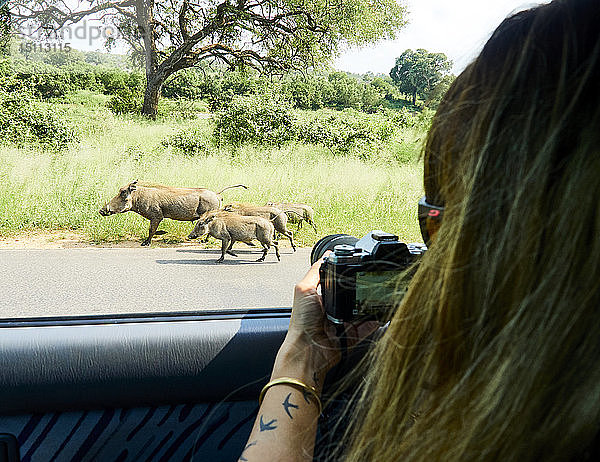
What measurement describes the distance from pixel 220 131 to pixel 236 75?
0.20m

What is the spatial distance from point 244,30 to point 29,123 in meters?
0.71

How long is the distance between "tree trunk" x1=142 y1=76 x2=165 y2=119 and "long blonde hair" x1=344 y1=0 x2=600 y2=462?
Result: 154cm

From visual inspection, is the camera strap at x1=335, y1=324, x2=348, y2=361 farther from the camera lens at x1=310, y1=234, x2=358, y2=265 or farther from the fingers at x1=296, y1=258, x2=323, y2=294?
the camera lens at x1=310, y1=234, x2=358, y2=265

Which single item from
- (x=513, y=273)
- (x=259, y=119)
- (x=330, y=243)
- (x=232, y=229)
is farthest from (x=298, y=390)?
(x=259, y=119)

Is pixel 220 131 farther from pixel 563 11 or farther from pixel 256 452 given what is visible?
pixel 563 11

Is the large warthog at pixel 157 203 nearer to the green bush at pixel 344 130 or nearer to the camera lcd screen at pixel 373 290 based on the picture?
the green bush at pixel 344 130

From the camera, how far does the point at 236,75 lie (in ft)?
6.58

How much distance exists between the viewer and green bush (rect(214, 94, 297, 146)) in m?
2.03

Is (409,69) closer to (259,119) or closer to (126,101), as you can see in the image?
(259,119)

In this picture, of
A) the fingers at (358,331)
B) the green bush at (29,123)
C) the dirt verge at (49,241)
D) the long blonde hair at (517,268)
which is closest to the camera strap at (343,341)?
the fingers at (358,331)

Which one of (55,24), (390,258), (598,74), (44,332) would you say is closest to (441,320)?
(598,74)

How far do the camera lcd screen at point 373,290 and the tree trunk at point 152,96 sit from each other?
1287 mm

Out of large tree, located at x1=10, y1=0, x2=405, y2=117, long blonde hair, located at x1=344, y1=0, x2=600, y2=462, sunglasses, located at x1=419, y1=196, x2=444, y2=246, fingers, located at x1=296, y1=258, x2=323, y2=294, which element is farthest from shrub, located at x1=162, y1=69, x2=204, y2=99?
long blonde hair, located at x1=344, y1=0, x2=600, y2=462

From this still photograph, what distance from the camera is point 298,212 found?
1.80 meters
